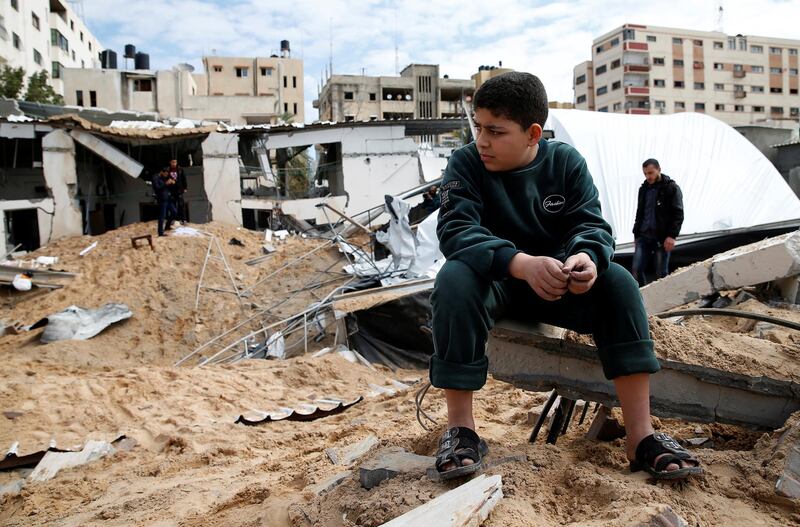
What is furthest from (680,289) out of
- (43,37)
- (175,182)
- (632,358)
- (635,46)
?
(635,46)

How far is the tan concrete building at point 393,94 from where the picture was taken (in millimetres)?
53219

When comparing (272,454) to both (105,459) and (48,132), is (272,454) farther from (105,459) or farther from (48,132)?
(48,132)

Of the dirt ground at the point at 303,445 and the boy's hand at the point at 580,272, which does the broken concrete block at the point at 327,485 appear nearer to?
the dirt ground at the point at 303,445

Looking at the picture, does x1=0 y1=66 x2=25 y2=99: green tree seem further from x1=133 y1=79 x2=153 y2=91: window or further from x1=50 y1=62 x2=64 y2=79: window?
x1=133 y1=79 x2=153 y2=91: window

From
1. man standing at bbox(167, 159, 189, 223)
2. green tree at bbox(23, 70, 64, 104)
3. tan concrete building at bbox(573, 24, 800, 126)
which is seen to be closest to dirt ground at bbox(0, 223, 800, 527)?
man standing at bbox(167, 159, 189, 223)

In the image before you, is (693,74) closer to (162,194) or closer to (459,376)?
(162,194)

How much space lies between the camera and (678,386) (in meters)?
2.12

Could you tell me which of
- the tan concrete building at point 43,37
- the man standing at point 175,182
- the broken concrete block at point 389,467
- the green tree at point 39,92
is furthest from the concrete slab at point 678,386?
the tan concrete building at point 43,37

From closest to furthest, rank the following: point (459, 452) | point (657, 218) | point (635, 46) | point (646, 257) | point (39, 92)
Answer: point (459, 452), point (657, 218), point (646, 257), point (39, 92), point (635, 46)

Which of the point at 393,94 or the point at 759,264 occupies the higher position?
the point at 393,94

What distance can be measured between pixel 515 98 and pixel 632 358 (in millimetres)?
951

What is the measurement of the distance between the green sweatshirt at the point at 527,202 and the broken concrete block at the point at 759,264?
324 centimetres

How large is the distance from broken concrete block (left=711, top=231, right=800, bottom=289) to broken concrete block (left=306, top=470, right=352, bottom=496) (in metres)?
3.89

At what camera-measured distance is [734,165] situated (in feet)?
37.2
